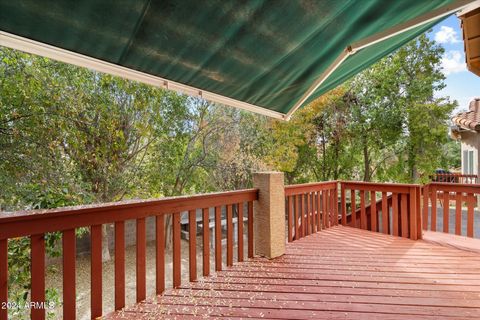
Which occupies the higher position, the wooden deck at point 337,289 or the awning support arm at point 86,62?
the awning support arm at point 86,62

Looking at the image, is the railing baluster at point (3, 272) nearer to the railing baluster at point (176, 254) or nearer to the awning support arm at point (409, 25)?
the railing baluster at point (176, 254)

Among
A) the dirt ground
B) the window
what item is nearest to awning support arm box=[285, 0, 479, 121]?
the dirt ground

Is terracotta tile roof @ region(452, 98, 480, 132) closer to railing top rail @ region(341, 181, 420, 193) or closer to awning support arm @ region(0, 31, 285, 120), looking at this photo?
railing top rail @ region(341, 181, 420, 193)

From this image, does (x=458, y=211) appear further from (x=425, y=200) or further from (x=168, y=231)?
(x=168, y=231)

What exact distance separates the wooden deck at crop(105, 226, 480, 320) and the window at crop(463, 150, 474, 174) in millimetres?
7787

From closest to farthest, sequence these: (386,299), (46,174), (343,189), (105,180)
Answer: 1. (386,299)
2. (46,174)
3. (343,189)
4. (105,180)

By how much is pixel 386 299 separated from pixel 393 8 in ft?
7.17

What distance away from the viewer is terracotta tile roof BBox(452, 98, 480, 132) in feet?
19.9

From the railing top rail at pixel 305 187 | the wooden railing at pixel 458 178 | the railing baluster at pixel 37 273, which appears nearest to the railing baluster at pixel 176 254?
the railing baluster at pixel 37 273

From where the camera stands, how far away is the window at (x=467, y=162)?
915 centimetres

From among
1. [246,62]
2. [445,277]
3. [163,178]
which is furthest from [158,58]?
[163,178]

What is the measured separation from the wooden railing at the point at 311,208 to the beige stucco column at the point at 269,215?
60cm

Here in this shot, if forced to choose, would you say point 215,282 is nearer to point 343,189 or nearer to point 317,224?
point 317,224

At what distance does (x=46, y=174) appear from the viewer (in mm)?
4105
